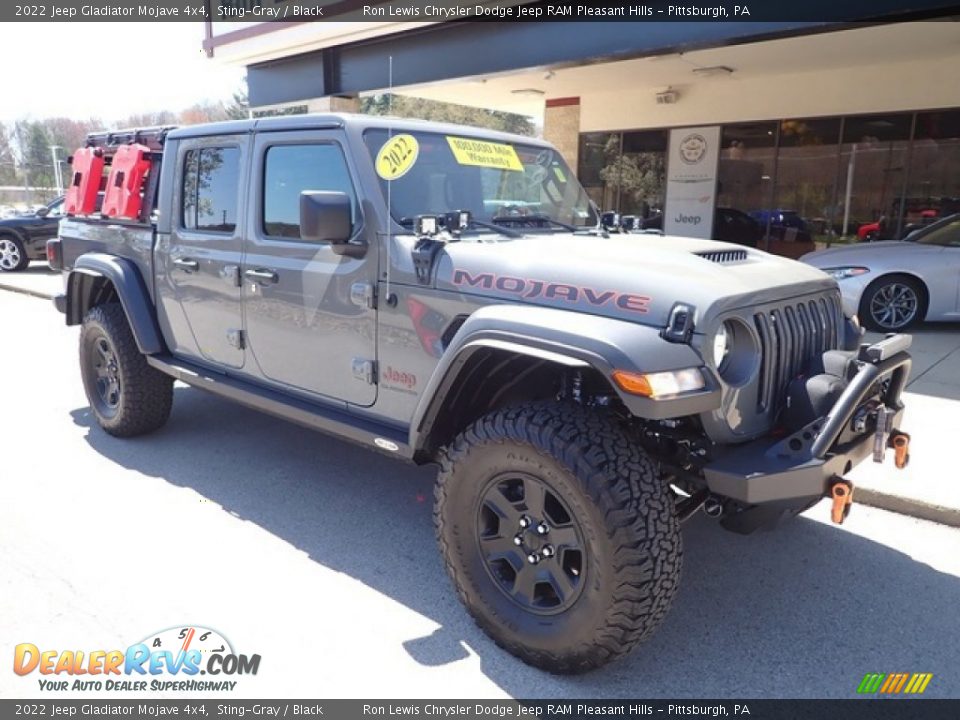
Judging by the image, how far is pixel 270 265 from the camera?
3836mm

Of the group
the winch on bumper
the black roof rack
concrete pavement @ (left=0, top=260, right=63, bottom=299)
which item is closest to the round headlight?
the winch on bumper

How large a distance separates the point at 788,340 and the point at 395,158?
73.2 inches

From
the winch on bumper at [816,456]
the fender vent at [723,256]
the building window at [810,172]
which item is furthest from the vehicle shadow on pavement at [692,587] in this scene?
the building window at [810,172]

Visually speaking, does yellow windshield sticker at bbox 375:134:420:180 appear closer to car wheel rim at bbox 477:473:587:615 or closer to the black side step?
the black side step

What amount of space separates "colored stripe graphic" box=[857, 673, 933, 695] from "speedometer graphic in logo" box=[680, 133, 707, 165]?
39.8 feet

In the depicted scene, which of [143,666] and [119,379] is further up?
[119,379]

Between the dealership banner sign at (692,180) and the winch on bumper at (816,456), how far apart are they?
1152cm

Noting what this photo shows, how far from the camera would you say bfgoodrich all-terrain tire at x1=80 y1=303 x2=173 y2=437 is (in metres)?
4.86

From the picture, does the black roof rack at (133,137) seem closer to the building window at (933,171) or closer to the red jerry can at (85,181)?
the red jerry can at (85,181)

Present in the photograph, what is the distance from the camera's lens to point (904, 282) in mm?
8398

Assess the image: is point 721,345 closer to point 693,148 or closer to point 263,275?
point 263,275

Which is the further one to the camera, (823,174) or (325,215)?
(823,174)

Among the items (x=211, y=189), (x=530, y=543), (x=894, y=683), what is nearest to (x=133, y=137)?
(x=211, y=189)

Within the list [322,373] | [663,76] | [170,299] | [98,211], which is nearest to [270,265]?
[322,373]
